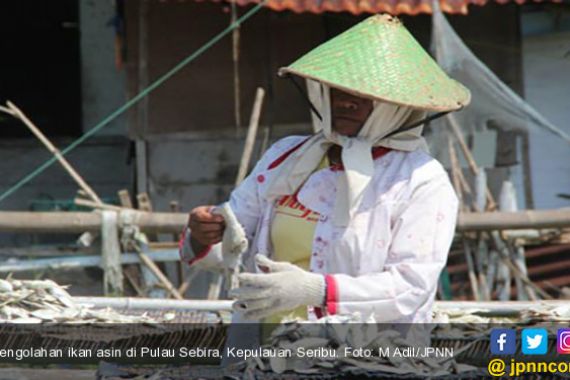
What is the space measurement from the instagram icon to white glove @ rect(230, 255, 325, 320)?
867mm

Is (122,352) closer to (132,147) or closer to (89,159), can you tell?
(132,147)

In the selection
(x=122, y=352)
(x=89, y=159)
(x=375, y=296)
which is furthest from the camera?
(x=89, y=159)

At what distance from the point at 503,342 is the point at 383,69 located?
90 centimetres

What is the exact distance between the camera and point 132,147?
9.98 meters

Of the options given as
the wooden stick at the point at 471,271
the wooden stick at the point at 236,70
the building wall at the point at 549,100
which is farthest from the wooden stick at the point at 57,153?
the building wall at the point at 549,100

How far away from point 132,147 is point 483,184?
8.41ft

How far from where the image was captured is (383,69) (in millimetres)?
3959

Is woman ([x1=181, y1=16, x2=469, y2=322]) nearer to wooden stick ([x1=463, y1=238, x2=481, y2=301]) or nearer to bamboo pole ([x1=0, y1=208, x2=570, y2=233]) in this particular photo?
bamboo pole ([x1=0, y1=208, x2=570, y2=233])

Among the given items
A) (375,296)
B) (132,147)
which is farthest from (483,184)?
(375,296)

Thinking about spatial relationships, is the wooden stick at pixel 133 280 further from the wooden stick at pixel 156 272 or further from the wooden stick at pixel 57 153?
the wooden stick at pixel 57 153

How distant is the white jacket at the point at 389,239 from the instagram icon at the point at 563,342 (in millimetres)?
457

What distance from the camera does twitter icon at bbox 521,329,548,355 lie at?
4.18 m

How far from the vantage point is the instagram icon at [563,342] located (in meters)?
4.20

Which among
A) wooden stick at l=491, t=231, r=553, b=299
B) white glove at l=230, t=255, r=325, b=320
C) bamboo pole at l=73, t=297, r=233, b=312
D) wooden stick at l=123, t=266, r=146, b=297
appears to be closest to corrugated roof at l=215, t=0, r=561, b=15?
wooden stick at l=491, t=231, r=553, b=299
